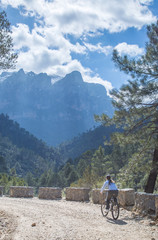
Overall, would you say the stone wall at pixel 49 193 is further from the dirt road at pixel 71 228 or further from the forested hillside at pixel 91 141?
the forested hillside at pixel 91 141

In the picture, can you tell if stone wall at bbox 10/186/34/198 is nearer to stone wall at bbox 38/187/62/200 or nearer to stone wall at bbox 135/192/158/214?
stone wall at bbox 38/187/62/200

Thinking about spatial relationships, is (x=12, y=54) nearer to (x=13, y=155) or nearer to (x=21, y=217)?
(x=21, y=217)

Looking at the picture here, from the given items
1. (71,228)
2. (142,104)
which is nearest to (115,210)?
(71,228)

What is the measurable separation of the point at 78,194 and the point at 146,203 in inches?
244

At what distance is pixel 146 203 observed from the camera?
31.3 ft

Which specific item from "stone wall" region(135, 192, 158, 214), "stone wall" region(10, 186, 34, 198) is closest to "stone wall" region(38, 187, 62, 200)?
"stone wall" region(10, 186, 34, 198)

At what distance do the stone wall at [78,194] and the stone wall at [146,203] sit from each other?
5.12 metres

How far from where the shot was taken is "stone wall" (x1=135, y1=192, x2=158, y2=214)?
929cm

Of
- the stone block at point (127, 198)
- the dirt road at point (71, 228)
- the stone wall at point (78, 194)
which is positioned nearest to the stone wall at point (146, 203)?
the dirt road at point (71, 228)

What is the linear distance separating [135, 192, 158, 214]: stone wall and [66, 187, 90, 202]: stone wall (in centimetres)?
512

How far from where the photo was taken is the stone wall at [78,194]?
581 inches

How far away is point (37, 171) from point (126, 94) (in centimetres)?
12274

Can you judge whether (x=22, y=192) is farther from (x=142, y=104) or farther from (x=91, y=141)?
(x=91, y=141)

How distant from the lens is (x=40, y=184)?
8400cm
